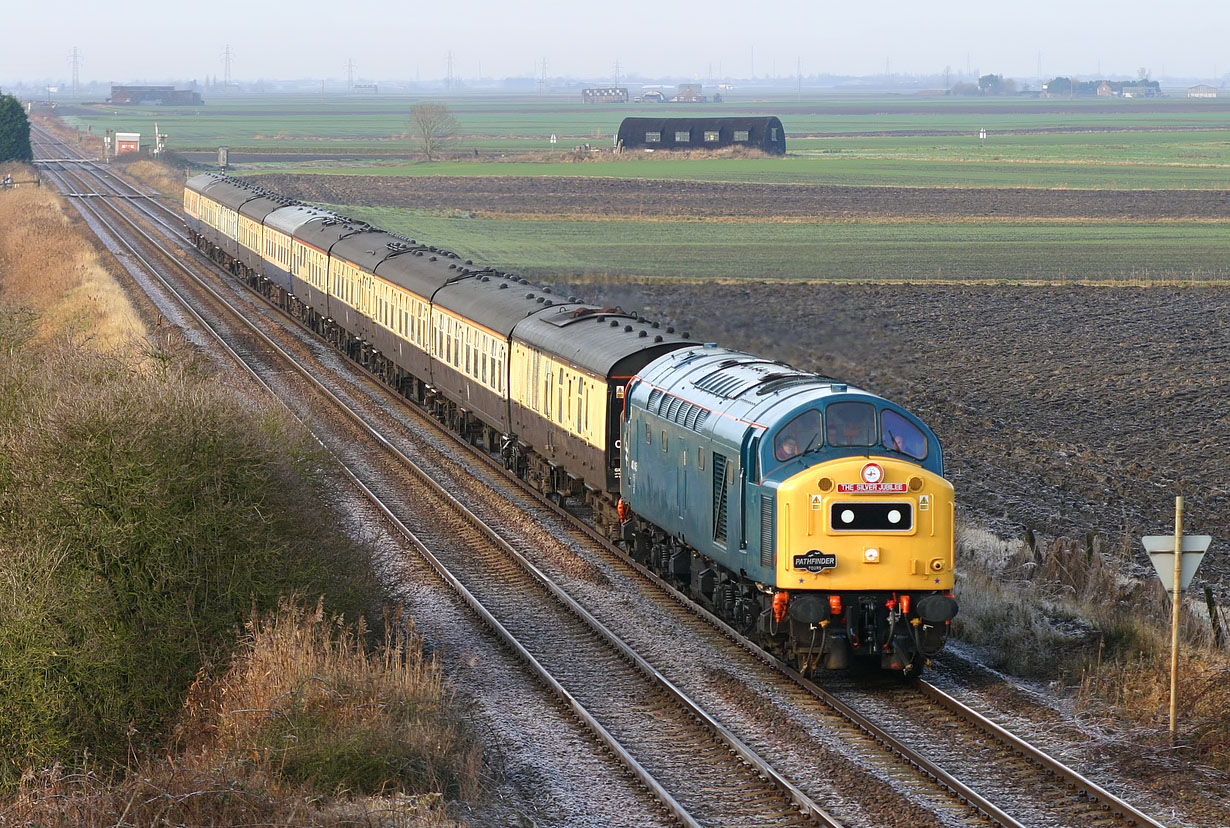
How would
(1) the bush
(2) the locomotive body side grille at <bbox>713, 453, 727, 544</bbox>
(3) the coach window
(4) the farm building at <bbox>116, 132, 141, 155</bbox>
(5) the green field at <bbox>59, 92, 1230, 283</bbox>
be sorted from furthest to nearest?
(4) the farm building at <bbox>116, 132, 141, 155</bbox>, (5) the green field at <bbox>59, 92, 1230, 283</bbox>, (3) the coach window, (2) the locomotive body side grille at <bbox>713, 453, 727, 544</bbox>, (1) the bush

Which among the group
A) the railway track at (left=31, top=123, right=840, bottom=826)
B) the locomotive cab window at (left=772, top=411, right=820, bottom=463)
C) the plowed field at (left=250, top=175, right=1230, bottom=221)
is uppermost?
the plowed field at (left=250, top=175, right=1230, bottom=221)

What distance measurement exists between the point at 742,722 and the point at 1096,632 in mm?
5827

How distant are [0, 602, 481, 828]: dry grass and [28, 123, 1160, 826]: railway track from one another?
7.28 ft

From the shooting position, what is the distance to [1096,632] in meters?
19.7

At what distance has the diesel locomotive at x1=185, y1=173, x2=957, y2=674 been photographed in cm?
1731

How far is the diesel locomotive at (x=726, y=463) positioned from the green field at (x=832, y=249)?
98.9ft

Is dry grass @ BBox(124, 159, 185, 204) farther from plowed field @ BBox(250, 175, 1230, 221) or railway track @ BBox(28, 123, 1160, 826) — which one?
railway track @ BBox(28, 123, 1160, 826)

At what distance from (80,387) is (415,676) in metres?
5.66

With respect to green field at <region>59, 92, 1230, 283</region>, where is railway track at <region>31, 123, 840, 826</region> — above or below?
below

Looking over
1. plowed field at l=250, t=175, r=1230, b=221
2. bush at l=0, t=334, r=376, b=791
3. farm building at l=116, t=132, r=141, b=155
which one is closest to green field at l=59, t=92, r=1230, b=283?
plowed field at l=250, t=175, r=1230, b=221

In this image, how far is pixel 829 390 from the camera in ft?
59.2

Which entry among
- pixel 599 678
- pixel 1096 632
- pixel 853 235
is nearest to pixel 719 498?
pixel 599 678

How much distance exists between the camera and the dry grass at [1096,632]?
16422mm

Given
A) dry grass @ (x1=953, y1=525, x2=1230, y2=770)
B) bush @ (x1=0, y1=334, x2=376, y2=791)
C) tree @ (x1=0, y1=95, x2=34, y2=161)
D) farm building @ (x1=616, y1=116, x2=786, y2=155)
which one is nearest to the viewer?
bush @ (x1=0, y1=334, x2=376, y2=791)
